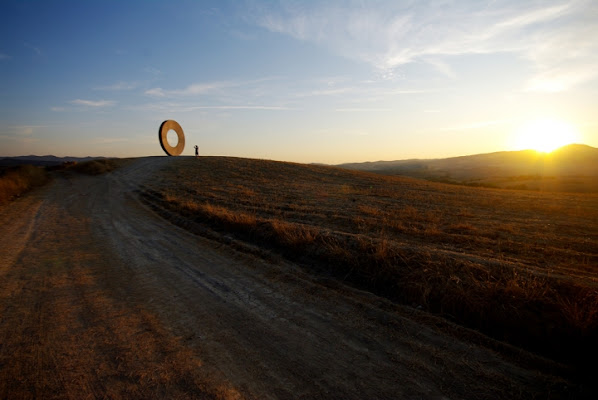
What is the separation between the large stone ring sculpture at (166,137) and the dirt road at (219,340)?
109 feet

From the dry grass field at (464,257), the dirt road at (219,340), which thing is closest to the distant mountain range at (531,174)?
the dry grass field at (464,257)

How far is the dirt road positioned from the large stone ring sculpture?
33093mm

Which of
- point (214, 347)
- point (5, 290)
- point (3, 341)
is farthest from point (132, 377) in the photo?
point (5, 290)

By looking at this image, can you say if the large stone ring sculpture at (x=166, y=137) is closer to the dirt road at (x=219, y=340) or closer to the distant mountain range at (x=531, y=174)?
the dirt road at (x=219, y=340)

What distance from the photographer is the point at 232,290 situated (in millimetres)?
5082

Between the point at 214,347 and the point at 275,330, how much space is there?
0.83 metres

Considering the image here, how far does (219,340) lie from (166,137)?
39040 millimetres

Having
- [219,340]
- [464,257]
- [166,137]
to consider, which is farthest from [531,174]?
[219,340]

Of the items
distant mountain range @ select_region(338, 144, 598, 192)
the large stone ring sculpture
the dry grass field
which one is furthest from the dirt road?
distant mountain range @ select_region(338, 144, 598, 192)

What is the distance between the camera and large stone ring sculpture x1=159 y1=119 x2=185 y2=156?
36.1 m

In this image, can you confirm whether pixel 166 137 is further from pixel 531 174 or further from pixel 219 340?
pixel 531 174

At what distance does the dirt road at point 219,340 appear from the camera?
293 cm

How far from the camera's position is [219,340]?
3.65m

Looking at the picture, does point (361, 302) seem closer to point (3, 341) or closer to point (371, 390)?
point (371, 390)
